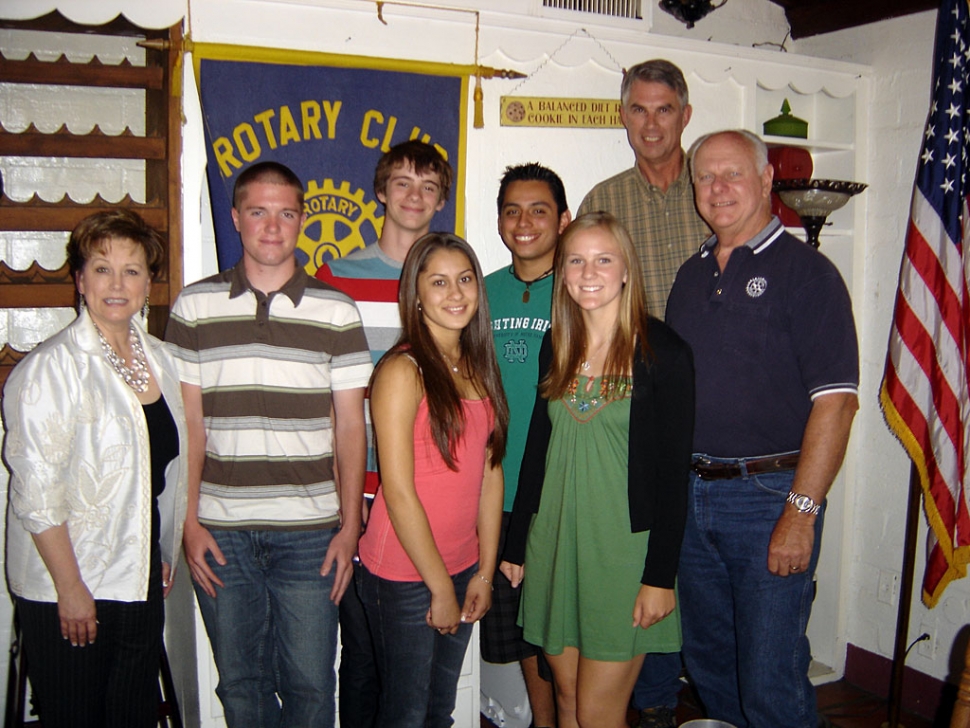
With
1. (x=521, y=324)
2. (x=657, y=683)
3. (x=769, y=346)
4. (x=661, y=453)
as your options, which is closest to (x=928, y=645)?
(x=657, y=683)

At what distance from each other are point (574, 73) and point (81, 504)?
2221mm

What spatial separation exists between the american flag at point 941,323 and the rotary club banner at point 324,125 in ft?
5.34

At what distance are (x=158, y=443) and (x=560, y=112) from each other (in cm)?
186

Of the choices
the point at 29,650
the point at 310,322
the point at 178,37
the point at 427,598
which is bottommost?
the point at 29,650

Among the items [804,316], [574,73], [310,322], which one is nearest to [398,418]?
[310,322]

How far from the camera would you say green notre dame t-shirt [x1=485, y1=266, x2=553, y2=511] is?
2.26 metres

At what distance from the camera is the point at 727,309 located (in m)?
2.03

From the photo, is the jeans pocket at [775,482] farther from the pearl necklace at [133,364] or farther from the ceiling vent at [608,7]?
the ceiling vent at [608,7]

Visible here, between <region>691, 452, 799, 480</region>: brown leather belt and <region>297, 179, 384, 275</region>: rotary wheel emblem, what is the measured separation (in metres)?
1.38

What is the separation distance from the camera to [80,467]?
182cm

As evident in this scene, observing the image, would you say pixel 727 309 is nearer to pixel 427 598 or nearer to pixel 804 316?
pixel 804 316

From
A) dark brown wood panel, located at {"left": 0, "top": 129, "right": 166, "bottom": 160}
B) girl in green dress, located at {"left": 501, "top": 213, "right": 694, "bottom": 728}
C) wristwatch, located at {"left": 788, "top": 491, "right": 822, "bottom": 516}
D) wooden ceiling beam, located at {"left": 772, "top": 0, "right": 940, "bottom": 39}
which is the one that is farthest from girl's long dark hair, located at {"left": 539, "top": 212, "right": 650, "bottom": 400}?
wooden ceiling beam, located at {"left": 772, "top": 0, "right": 940, "bottom": 39}

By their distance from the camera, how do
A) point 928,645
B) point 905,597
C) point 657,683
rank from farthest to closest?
point 928,645, point 905,597, point 657,683

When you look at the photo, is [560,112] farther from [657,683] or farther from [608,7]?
[657,683]
